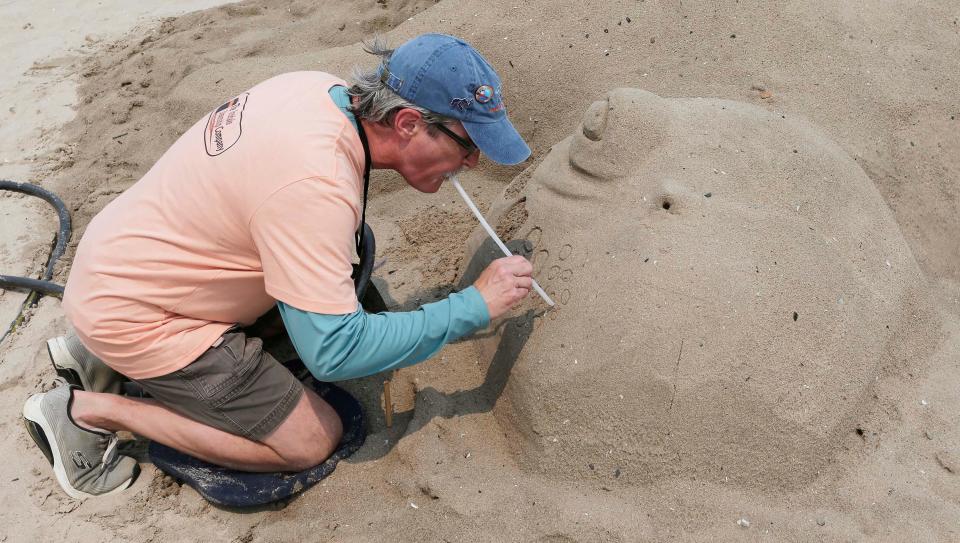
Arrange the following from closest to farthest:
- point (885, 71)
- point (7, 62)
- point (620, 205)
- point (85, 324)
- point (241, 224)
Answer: point (241, 224) < point (85, 324) < point (620, 205) < point (885, 71) < point (7, 62)

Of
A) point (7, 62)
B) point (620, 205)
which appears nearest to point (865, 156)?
point (620, 205)

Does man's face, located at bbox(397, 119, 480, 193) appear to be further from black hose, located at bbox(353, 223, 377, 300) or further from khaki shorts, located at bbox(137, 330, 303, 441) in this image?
khaki shorts, located at bbox(137, 330, 303, 441)

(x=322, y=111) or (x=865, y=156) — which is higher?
(x=322, y=111)

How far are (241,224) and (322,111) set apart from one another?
33cm

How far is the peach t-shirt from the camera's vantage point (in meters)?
1.69

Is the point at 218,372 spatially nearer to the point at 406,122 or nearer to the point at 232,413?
the point at 232,413

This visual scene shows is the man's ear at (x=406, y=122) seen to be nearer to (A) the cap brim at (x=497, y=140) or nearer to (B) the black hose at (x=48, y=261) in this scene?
(A) the cap brim at (x=497, y=140)

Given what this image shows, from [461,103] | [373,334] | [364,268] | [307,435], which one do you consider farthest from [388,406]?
[461,103]

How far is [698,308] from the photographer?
188cm

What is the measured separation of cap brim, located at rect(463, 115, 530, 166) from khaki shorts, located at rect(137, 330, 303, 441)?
0.85 m

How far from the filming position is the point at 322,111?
181cm

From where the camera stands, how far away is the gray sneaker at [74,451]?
2.14m

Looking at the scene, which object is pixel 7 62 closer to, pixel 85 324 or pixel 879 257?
pixel 85 324

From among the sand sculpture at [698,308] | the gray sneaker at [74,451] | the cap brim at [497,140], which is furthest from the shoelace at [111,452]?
the cap brim at [497,140]
